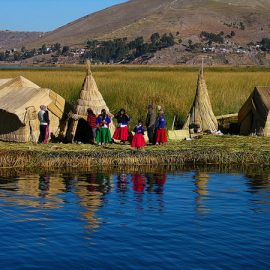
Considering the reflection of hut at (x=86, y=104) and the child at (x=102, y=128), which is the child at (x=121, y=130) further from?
the reflection of hut at (x=86, y=104)

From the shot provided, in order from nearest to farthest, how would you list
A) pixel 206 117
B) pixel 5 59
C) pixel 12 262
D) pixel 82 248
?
pixel 12 262 < pixel 82 248 < pixel 206 117 < pixel 5 59

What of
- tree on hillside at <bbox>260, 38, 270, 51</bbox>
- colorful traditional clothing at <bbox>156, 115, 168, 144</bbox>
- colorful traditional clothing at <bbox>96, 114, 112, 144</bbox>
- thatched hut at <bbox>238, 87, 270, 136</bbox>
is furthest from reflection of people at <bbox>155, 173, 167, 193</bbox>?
tree on hillside at <bbox>260, 38, 270, 51</bbox>

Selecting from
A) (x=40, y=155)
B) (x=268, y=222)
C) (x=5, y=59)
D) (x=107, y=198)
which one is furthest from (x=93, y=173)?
(x=5, y=59)

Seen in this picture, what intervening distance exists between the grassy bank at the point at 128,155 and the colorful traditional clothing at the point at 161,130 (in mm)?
317

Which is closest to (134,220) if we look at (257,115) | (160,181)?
(160,181)

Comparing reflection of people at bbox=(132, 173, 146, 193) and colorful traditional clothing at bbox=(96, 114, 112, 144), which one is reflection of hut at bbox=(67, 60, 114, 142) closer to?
colorful traditional clothing at bbox=(96, 114, 112, 144)

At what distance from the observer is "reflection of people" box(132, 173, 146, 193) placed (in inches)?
619

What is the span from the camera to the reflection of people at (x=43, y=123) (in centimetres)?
2003

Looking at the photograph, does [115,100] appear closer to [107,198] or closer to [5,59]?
[107,198]

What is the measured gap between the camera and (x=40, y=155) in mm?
17953

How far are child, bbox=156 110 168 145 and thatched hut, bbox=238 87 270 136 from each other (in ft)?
11.6

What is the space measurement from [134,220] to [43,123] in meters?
7.98

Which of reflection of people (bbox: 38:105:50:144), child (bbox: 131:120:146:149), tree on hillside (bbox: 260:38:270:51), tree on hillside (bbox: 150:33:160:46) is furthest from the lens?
tree on hillside (bbox: 150:33:160:46)

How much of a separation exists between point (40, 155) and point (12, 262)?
25.6 ft
